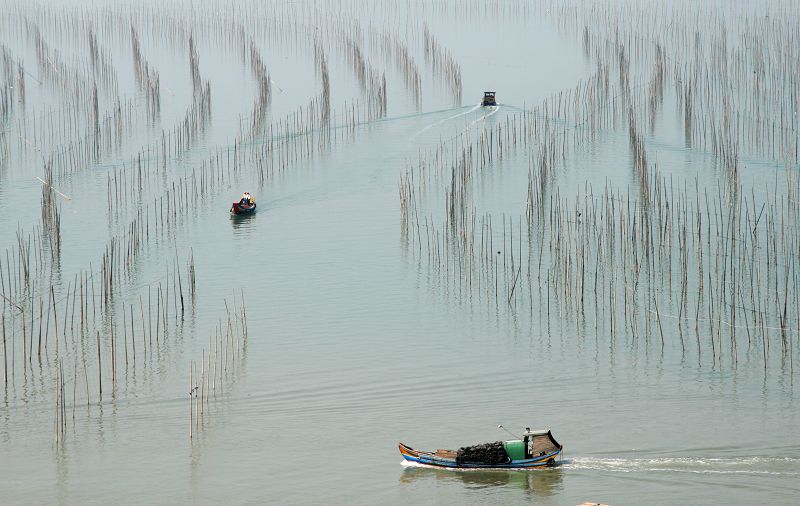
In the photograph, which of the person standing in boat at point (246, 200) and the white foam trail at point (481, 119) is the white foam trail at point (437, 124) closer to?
the white foam trail at point (481, 119)

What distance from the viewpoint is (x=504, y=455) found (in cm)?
1107

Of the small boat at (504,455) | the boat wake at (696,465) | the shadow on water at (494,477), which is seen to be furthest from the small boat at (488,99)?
the shadow on water at (494,477)

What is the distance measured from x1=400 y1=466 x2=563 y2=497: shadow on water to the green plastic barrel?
19cm

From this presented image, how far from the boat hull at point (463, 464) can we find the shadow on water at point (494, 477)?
0.06m

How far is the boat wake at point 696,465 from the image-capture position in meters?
11.1

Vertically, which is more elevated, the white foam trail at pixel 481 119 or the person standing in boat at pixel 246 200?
the white foam trail at pixel 481 119

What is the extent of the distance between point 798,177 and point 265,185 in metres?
10.4

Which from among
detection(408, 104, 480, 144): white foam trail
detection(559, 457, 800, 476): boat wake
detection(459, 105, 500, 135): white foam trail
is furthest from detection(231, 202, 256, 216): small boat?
detection(559, 457, 800, 476): boat wake

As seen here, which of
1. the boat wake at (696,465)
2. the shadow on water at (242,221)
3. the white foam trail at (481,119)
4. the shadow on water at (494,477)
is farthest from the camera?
the white foam trail at (481,119)

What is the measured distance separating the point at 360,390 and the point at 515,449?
273 centimetres

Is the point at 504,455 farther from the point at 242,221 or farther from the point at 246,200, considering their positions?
the point at 246,200

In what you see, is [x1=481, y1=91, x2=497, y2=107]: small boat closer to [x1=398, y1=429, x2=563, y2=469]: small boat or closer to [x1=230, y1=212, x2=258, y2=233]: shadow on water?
[x1=230, y1=212, x2=258, y2=233]: shadow on water

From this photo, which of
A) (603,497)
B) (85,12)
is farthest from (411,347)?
(85,12)

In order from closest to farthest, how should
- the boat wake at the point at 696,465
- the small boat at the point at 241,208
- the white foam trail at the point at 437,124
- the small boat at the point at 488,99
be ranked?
the boat wake at the point at 696,465, the small boat at the point at 241,208, the white foam trail at the point at 437,124, the small boat at the point at 488,99
